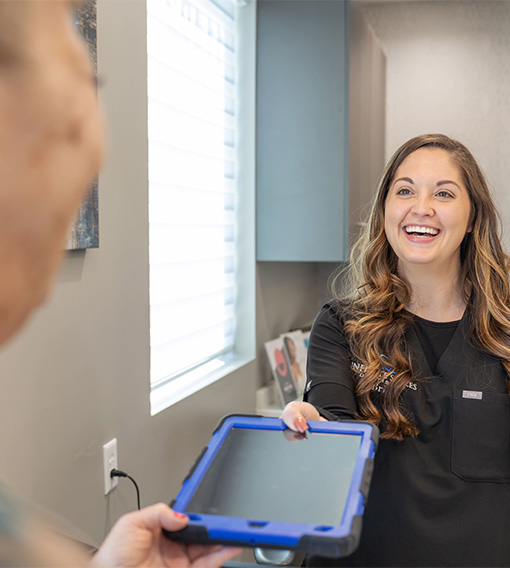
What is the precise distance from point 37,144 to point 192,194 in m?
1.94

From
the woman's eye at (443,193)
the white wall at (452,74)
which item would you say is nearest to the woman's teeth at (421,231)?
the woman's eye at (443,193)

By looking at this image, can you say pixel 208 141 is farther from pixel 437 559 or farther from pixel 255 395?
pixel 437 559

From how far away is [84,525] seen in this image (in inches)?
56.7

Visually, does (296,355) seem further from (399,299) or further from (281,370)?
(399,299)

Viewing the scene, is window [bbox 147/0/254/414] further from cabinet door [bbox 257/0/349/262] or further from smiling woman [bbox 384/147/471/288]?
smiling woman [bbox 384/147/471/288]

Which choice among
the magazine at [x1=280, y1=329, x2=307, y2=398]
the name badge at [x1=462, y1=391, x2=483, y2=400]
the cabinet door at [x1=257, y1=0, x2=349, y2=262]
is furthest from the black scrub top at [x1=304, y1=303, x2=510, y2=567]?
the magazine at [x1=280, y1=329, x2=307, y2=398]

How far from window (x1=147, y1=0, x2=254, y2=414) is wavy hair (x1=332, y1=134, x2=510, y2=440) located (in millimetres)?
588

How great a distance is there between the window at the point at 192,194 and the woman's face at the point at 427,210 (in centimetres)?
69

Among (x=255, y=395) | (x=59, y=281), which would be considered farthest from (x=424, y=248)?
(x=255, y=395)

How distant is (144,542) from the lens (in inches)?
30.1

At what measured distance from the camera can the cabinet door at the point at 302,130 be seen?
102 inches

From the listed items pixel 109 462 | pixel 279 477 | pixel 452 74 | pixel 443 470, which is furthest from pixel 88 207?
pixel 452 74

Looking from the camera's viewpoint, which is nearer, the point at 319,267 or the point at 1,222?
the point at 1,222

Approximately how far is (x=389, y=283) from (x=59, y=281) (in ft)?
2.80
